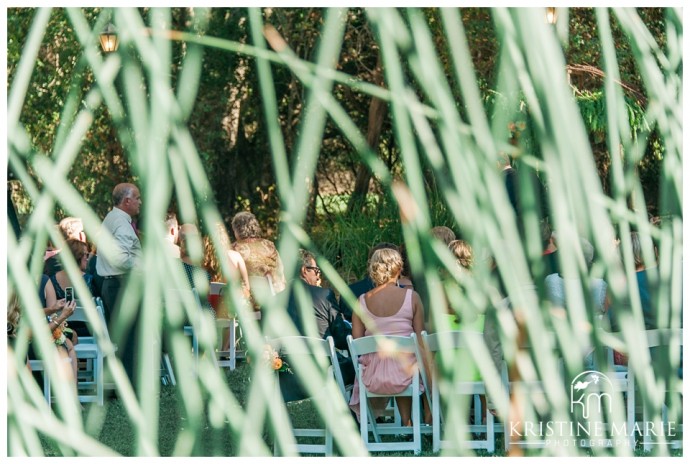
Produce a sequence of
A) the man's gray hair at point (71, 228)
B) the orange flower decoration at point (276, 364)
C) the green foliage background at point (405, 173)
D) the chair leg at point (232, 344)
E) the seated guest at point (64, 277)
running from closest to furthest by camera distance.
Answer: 1. the green foliage background at point (405, 173)
2. the orange flower decoration at point (276, 364)
3. the seated guest at point (64, 277)
4. the man's gray hair at point (71, 228)
5. the chair leg at point (232, 344)

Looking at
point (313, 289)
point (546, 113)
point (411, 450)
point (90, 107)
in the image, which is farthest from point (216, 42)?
point (313, 289)

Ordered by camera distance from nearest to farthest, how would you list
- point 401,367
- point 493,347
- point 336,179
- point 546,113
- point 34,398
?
point 546,113
point 34,398
point 493,347
point 401,367
point 336,179

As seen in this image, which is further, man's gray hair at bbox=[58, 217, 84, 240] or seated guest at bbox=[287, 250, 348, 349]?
man's gray hair at bbox=[58, 217, 84, 240]

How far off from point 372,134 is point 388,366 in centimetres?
824

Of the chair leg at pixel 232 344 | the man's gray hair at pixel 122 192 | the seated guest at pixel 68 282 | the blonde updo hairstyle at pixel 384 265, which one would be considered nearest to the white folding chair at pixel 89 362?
the seated guest at pixel 68 282

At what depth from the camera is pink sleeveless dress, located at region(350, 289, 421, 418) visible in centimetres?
449

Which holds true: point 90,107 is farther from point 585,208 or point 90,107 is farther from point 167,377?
point 167,377

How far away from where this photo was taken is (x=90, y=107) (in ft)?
2.70

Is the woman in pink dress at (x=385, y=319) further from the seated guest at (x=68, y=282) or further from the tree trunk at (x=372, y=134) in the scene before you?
the tree trunk at (x=372, y=134)

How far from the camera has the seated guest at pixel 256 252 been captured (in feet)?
19.4

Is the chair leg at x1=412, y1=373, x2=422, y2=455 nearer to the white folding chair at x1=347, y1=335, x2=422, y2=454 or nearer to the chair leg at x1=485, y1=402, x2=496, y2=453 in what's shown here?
the white folding chair at x1=347, y1=335, x2=422, y2=454

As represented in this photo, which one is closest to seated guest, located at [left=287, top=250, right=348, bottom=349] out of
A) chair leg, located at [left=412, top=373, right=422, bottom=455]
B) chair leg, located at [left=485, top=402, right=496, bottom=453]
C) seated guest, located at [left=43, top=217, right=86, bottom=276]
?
chair leg, located at [left=412, top=373, right=422, bottom=455]

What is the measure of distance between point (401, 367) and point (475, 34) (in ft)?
21.6

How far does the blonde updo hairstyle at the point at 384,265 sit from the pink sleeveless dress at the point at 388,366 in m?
0.13
